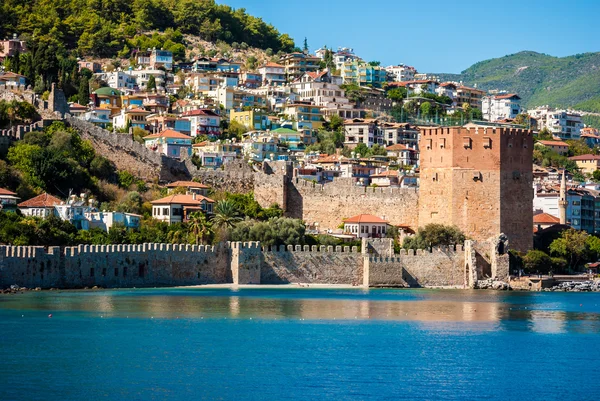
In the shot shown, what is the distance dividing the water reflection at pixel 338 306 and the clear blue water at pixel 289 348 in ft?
0.19

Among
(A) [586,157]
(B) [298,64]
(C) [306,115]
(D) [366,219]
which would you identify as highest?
(B) [298,64]

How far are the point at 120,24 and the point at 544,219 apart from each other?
154 ft

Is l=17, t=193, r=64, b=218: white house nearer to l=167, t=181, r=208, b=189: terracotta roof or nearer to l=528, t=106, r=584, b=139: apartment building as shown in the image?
l=167, t=181, r=208, b=189: terracotta roof

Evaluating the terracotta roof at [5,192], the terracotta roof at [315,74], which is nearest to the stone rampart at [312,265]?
the terracotta roof at [5,192]

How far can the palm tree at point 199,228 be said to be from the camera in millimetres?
47531

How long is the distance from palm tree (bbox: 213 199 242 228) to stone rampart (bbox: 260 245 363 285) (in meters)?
2.76

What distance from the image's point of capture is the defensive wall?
41219 mm

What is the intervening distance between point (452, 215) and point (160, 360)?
25.2 metres

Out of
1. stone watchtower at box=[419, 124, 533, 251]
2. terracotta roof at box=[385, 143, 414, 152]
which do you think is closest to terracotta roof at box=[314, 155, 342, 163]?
terracotta roof at box=[385, 143, 414, 152]

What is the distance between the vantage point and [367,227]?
170ft

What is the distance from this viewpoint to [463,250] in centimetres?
4816

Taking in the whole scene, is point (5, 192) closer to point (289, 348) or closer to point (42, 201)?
point (42, 201)

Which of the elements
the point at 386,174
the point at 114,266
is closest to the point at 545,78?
the point at 386,174

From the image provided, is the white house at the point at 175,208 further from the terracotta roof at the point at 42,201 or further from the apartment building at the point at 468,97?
the apartment building at the point at 468,97
